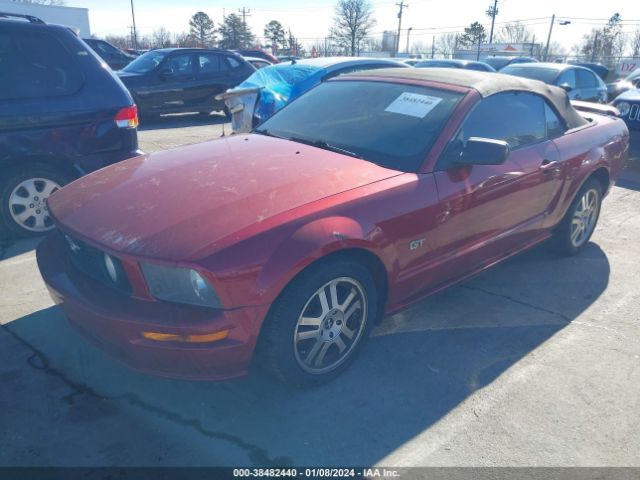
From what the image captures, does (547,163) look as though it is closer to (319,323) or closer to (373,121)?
(373,121)

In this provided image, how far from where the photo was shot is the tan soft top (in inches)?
139

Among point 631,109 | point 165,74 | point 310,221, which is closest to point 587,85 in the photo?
point 631,109

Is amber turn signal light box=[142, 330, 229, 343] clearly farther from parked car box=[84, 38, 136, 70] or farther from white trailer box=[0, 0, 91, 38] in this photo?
white trailer box=[0, 0, 91, 38]

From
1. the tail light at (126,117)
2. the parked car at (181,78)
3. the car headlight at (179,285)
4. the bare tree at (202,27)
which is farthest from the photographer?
the bare tree at (202,27)

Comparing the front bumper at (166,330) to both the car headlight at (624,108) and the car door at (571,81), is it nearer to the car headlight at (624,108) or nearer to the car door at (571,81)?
the car headlight at (624,108)

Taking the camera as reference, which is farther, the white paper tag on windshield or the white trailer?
the white trailer

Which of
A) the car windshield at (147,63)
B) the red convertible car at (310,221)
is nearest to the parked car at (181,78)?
the car windshield at (147,63)

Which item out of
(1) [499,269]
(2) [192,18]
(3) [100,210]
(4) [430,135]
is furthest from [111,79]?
(2) [192,18]

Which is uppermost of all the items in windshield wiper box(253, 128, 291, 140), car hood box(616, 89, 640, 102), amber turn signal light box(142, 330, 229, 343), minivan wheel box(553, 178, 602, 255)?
windshield wiper box(253, 128, 291, 140)

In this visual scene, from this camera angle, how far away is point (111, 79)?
15.4 feet

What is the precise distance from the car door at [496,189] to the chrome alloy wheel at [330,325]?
0.60 meters

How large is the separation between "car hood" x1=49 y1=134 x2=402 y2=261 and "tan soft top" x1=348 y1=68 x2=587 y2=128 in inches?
39.5

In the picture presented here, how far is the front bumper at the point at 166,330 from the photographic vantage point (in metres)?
2.26

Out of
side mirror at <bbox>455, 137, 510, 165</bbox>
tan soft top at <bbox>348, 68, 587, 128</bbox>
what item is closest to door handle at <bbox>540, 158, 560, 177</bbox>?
tan soft top at <bbox>348, 68, 587, 128</bbox>
